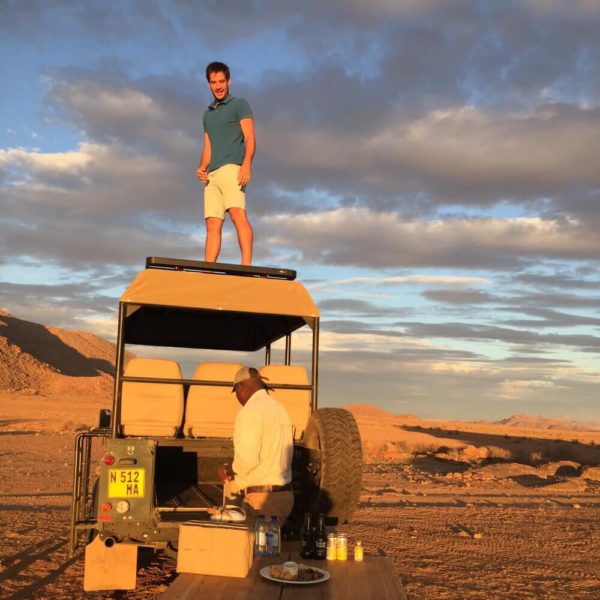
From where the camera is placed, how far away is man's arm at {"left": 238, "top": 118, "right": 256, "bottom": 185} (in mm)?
8961

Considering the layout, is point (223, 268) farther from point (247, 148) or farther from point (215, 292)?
point (247, 148)

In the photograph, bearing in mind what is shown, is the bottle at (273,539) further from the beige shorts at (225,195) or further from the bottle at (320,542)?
the beige shorts at (225,195)

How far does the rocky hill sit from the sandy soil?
35.6m

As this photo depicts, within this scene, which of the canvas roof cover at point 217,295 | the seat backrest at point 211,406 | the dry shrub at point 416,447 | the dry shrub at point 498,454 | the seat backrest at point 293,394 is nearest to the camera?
the canvas roof cover at point 217,295

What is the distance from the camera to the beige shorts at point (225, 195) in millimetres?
9008

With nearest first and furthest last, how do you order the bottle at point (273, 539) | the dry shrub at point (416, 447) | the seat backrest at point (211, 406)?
1. the bottle at point (273, 539)
2. the seat backrest at point (211, 406)
3. the dry shrub at point (416, 447)

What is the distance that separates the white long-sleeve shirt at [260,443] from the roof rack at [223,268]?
1.57 m

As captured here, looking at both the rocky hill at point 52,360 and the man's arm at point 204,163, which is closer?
the man's arm at point 204,163

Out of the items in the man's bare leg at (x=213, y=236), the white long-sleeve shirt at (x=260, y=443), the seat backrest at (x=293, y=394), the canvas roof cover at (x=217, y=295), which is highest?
the man's bare leg at (x=213, y=236)

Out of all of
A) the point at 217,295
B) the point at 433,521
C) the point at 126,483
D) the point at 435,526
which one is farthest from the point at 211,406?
the point at 433,521

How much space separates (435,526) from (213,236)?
5.50m

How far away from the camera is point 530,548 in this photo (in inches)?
388

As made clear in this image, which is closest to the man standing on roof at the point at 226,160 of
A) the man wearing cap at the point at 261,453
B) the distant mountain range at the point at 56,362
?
the man wearing cap at the point at 261,453

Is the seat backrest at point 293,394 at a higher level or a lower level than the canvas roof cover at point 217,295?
lower
